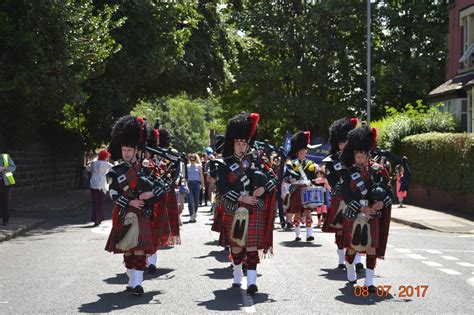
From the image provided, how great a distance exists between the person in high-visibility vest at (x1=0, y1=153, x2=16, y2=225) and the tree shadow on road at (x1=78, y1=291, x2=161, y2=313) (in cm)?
901

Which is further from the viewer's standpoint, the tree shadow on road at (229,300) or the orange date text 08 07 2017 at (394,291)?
the orange date text 08 07 2017 at (394,291)

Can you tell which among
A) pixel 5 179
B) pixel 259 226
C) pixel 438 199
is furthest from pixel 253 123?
pixel 438 199

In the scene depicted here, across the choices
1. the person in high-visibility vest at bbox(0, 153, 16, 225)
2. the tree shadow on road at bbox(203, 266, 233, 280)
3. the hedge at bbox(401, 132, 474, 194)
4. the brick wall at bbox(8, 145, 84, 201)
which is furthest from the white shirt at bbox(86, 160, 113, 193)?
the hedge at bbox(401, 132, 474, 194)

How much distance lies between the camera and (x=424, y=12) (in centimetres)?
4431

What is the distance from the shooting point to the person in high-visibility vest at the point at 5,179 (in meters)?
17.7

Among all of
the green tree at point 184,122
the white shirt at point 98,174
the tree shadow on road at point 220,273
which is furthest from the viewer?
the green tree at point 184,122

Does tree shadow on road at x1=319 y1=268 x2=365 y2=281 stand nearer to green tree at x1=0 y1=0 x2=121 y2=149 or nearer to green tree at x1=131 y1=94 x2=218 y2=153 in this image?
green tree at x1=0 y1=0 x2=121 y2=149

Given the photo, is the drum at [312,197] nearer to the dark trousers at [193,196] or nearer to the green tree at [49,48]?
the dark trousers at [193,196]

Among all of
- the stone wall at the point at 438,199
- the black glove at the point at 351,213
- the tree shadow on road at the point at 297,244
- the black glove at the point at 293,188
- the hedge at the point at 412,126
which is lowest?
the tree shadow on road at the point at 297,244

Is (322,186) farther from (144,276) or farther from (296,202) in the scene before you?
(144,276)

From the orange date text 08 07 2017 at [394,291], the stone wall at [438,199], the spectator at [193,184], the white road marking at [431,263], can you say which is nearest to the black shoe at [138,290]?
the orange date text 08 07 2017 at [394,291]

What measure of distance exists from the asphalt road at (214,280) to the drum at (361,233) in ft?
1.91

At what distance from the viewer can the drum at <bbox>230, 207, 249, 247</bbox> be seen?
31.5ft

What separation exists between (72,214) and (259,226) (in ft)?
47.9
